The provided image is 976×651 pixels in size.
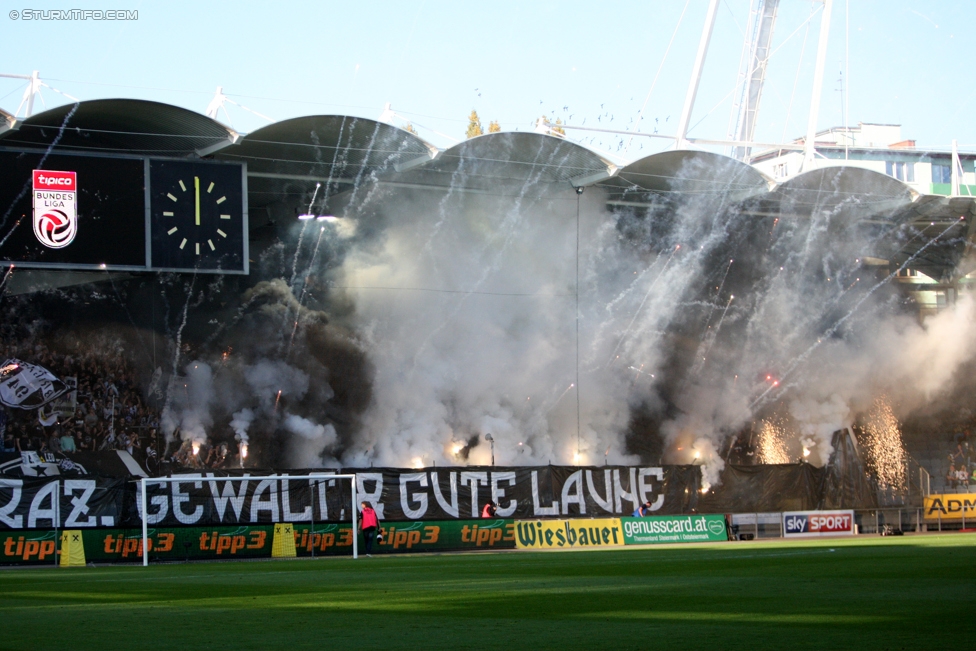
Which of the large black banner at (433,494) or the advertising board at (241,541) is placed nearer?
the advertising board at (241,541)

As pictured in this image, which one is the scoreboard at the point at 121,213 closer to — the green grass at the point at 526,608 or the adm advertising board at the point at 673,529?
the adm advertising board at the point at 673,529

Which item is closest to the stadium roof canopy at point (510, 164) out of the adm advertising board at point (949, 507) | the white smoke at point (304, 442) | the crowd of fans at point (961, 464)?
the white smoke at point (304, 442)

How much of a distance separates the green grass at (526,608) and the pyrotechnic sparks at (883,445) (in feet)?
96.6

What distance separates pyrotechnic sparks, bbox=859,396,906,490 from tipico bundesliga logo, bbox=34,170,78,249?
32.8 m

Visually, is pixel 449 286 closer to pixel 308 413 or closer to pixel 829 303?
pixel 308 413

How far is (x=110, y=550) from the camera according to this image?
25766mm

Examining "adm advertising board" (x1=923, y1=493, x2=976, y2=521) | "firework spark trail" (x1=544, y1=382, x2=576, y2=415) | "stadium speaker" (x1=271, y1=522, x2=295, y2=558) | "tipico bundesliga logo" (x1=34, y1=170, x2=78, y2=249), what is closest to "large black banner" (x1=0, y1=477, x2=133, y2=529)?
"stadium speaker" (x1=271, y1=522, x2=295, y2=558)

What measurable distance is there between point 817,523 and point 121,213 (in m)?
23.1

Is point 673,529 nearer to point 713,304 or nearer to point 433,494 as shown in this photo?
point 433,494

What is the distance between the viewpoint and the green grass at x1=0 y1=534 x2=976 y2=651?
25.3 ft

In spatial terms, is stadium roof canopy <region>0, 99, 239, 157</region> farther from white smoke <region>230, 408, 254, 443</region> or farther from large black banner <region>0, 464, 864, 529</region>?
white smoke <region>230, 408, 254, 443</region>

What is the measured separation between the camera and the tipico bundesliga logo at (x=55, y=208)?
3008cm

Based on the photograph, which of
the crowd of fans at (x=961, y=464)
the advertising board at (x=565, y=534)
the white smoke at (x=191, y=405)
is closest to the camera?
the advertising board at (x=565, y=534)

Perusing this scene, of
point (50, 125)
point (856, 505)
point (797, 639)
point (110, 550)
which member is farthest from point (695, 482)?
point (797, 639)
